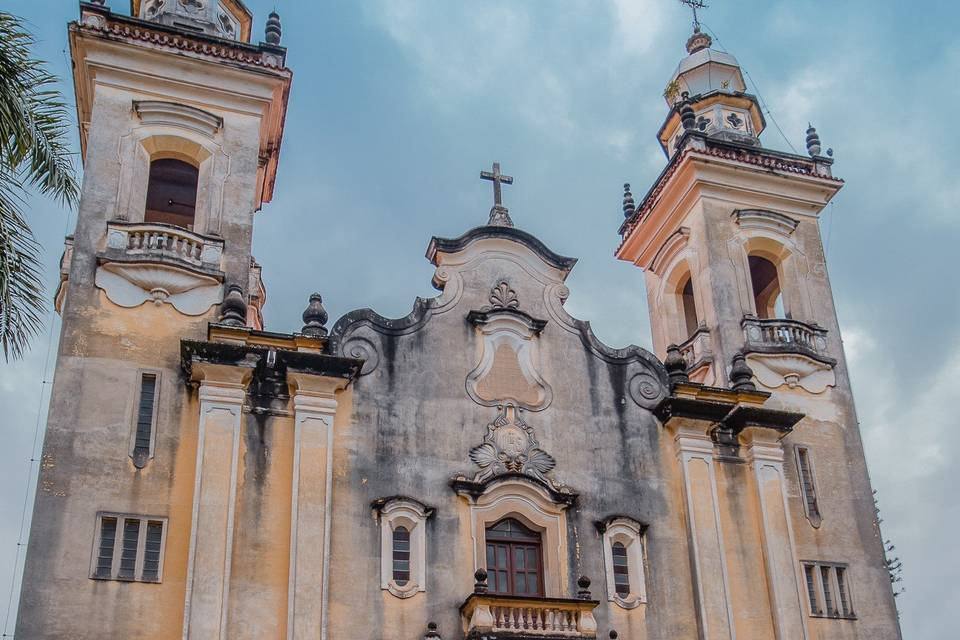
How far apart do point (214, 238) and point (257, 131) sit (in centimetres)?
273

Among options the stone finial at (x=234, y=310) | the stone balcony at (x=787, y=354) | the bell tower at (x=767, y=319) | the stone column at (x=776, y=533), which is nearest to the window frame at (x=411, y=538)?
the stone finial at (x=234, y=310)

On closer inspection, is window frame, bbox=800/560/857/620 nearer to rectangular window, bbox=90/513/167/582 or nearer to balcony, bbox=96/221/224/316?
rectangular window, bbox=90/513/167/582

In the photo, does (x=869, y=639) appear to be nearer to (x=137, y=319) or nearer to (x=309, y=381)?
(x=309, y=381)

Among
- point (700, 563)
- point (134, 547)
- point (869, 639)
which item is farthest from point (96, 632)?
point (869, 639)

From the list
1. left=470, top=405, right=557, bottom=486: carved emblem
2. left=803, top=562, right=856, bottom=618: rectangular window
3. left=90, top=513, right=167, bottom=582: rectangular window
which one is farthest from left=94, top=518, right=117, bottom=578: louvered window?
left=803, top=562, right=856, bottom=618: rectangular window

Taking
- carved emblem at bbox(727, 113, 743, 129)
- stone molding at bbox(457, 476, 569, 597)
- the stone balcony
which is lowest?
stone molding at bbox(457, 476, 569, 597)

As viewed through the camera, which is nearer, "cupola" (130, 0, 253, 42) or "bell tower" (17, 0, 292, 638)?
"bell tower" (17, 0, 292, 638)

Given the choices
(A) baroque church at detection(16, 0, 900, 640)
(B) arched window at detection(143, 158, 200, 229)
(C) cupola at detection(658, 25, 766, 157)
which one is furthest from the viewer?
(C) cupola at detection(658, 25, 766, 157)

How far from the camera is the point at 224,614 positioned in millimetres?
16578

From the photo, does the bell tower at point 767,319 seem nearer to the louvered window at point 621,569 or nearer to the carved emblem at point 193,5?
the louvered window at point 621,569

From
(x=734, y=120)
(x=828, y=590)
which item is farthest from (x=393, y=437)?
(x=734, y=120)

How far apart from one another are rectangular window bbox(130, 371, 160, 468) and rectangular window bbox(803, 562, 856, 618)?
36.8 feet

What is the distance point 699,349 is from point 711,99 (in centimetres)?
723

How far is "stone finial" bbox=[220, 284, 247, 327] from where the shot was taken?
62.8 ft
